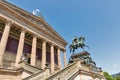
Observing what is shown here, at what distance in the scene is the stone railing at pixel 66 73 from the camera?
903 centimetres

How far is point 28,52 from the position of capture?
22.0 m

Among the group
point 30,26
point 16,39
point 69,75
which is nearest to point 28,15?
point 30,26

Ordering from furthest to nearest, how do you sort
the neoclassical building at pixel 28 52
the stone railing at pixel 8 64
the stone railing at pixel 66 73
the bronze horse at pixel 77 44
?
the bronze horse at pixel 77 44, the stone railing at pixel 8 64, the neoclassical building at pixel 28 52, the stone railing at pixel 66 73

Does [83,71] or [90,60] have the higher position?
[90,60]

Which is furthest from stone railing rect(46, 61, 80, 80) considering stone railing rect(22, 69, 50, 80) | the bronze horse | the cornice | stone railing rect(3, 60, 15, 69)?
the cornice

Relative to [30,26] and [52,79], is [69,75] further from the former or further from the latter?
[30,26]

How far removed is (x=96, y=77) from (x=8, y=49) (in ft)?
42.7

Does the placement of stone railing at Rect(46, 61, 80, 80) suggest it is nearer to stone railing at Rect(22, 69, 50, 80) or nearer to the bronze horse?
stone railing at Rect(22, 69, 50, 80)

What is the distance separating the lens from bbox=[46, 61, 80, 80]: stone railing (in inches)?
356

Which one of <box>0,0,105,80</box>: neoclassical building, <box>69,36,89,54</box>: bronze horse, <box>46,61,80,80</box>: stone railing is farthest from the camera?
<box>69,36,89,54</box>: bronze horse

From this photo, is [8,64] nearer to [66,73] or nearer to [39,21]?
[66,73]

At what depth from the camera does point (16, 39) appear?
68.3 ft

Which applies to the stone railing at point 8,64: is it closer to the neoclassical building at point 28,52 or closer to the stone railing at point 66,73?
the neoclassical building at point 28,52

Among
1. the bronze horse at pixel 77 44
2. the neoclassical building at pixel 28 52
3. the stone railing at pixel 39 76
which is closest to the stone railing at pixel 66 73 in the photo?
the neoclassical building at pixel 28 52
